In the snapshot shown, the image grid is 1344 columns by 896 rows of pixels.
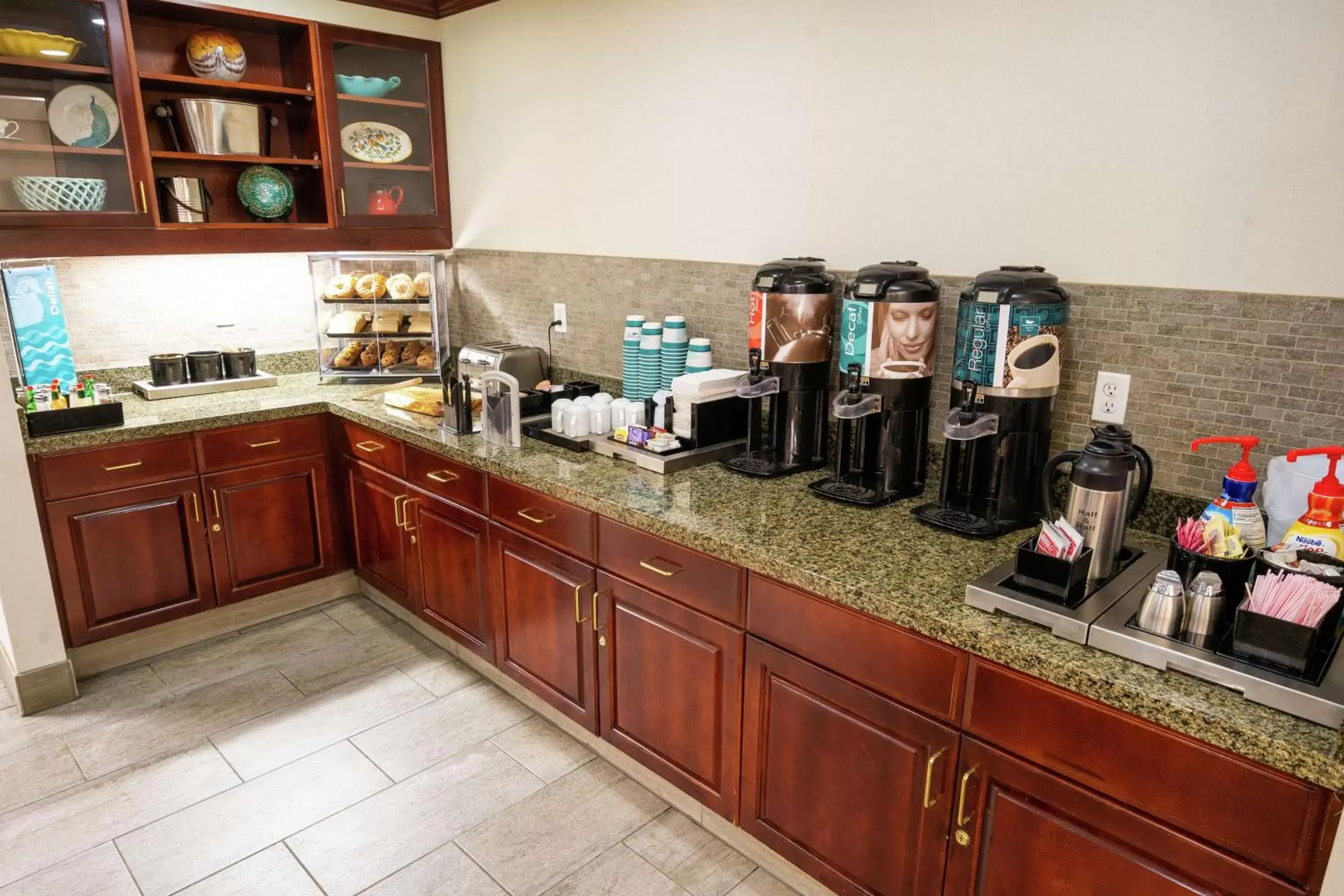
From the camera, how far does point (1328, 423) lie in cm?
154

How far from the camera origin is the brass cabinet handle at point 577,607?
221 cm

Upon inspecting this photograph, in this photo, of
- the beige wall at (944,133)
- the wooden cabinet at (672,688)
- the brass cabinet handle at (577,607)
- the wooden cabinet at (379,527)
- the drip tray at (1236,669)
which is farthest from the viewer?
the wooden cabinet at (379,527)

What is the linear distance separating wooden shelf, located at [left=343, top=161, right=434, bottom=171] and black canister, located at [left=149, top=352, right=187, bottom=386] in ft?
3.34

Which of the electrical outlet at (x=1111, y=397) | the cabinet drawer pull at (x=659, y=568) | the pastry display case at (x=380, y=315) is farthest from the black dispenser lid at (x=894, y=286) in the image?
the pastry display case at (x=380, y=315)

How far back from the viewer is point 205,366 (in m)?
3.26

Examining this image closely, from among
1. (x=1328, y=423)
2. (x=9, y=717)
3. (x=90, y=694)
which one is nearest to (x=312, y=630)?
(x=90, y=694)

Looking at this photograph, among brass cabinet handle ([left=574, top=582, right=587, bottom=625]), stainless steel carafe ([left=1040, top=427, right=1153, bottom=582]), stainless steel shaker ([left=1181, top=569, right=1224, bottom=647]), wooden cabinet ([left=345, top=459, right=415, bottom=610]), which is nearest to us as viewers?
stainless steel shaker ([left=1181, top=569, right=1224, bottom=647])

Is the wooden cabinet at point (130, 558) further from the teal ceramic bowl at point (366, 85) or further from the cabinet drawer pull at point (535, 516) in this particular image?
the teal ceramic bowl at point (366, 85)

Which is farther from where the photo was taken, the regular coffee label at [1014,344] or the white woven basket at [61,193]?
the white woven basket at [61,193]

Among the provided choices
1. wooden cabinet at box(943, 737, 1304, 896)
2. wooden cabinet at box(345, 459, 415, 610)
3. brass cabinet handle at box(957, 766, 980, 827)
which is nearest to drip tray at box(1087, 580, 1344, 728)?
wooden cabinet at box(943, 737, 1304, 896)

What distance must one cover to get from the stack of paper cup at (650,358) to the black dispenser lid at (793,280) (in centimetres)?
56

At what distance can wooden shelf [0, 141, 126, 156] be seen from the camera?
2652mm

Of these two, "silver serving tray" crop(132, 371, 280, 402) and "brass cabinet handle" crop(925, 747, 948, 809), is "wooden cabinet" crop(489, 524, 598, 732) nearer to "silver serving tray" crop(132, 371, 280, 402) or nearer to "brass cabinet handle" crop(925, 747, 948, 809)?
"brass cabinet handle" crop(925, 747, 948, 809)

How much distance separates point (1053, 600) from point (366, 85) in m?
3.20
